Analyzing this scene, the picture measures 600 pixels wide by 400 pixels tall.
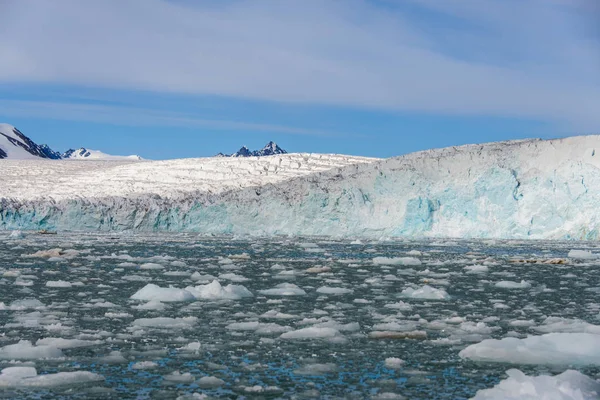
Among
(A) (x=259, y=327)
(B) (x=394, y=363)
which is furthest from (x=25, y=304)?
(B) (x=394, y=363)

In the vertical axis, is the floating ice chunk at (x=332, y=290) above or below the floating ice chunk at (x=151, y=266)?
above

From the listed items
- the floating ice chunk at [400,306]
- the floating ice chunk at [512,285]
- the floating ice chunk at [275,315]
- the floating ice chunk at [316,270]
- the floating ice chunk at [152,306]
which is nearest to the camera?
the floating ice chunk at [275,315]

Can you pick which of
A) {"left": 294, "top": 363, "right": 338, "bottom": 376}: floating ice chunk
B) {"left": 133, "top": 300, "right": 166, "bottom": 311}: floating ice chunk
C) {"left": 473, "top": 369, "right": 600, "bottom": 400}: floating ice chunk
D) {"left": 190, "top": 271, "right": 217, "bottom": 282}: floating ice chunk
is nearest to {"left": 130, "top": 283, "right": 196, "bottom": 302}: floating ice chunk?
{"left": 133, "top": 300, "right": 166, "bottom": 311}: floating ice chunk

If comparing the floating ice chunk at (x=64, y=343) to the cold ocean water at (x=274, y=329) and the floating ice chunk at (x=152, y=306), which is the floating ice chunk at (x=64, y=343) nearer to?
the cold ocean water at (x=274, y=329)

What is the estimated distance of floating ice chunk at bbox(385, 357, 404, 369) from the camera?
535cm

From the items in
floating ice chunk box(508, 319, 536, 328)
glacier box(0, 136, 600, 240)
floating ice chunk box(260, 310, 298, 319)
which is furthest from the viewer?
glacier box(0, 136, 600, 240)

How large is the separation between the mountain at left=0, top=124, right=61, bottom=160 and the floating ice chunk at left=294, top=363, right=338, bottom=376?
92.9 meters

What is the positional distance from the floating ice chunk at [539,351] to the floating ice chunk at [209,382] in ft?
6.93

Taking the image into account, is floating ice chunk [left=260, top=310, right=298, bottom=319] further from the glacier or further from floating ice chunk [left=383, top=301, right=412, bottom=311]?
the glacier

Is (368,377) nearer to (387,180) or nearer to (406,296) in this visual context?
(406,296)

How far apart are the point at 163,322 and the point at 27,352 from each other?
1.76 meters

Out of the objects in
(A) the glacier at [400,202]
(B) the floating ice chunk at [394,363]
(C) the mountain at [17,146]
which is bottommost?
(B) the floating ice chunk at [394,363]

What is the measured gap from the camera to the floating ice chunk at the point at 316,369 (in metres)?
5.12

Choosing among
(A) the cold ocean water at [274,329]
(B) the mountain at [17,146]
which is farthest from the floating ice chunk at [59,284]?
(B) the mountain at [17,146]
